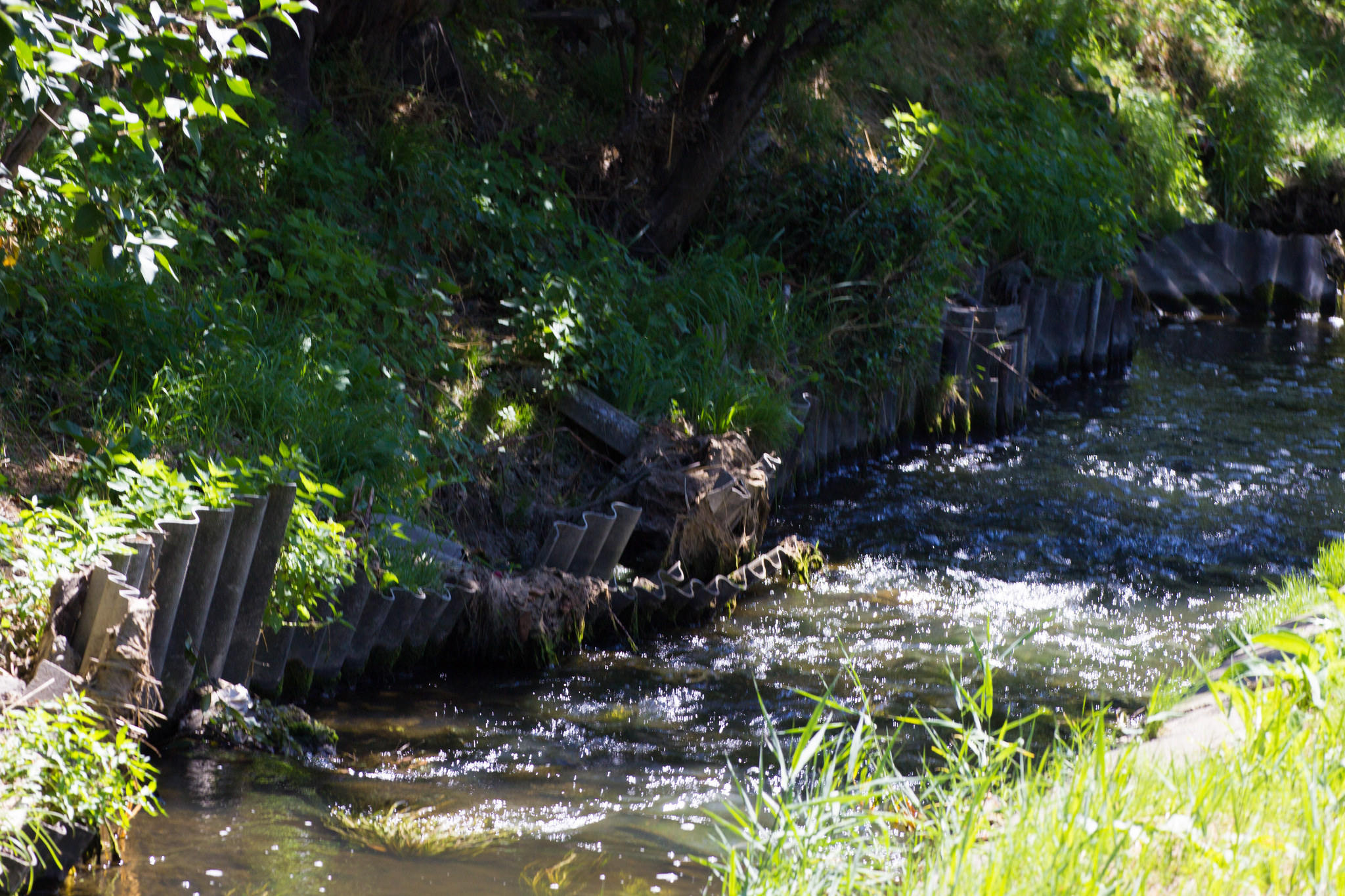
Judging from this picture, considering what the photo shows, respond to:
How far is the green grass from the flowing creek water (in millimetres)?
478

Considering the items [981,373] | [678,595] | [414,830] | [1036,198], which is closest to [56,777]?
[414,830]

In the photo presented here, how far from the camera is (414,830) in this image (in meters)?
3.47

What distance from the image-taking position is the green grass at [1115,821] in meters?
2.23

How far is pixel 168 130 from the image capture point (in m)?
6.70

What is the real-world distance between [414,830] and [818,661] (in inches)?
94.0

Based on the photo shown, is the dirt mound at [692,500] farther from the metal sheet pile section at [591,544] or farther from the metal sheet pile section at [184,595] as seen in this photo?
the metal sheet pile section at [184,595]

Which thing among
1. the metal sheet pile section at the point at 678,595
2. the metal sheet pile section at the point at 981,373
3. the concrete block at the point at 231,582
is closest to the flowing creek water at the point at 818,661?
the metal sheet pile section at the point at 678,595

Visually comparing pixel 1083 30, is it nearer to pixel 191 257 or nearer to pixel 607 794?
pixel 191 257

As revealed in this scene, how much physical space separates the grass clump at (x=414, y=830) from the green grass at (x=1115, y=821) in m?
0.80

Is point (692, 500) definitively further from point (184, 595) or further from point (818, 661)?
point (184, 595)

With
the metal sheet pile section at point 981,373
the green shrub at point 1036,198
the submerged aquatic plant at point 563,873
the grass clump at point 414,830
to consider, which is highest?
the green shrub at point 1036,198

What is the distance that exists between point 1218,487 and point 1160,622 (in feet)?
9.72

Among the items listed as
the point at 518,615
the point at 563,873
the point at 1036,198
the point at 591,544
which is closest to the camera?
the point at 563,873

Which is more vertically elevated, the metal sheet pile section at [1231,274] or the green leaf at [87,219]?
the metal sheet pile section at [1231,274]
